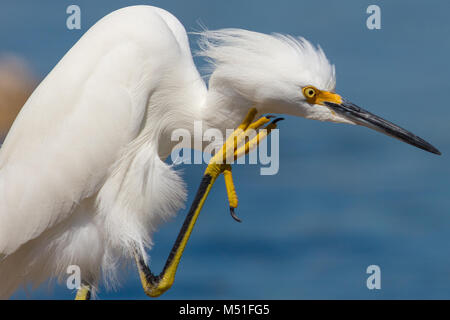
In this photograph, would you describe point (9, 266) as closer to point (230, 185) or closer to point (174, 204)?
point (174, 204)

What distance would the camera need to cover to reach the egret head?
12.5ft

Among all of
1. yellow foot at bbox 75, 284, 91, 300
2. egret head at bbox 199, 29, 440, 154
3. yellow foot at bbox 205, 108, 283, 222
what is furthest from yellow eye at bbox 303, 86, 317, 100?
yellow foot at bbox 75, 284, 91, 300

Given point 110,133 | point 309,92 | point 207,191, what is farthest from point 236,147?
point 110,133

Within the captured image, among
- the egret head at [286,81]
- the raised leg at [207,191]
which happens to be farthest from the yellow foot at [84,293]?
the egret head at [286,81]

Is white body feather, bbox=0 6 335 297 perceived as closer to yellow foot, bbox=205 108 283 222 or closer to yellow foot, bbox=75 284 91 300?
yellow foot, bbox=205 108 283 222

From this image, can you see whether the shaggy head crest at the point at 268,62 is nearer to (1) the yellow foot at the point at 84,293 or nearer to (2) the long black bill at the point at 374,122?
(2) the long black bill at the point at 374,122

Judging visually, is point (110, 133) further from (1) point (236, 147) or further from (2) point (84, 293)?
(2) point (84, 293)

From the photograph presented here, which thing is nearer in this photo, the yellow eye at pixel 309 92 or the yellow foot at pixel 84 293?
the yellow eye at pixel 309 92

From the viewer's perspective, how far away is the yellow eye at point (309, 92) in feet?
12.5

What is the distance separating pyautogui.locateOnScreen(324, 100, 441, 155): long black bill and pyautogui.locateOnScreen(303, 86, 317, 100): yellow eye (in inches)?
3.6

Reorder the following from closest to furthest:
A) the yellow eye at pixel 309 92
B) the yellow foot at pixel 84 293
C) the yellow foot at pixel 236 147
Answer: the yellow eye at pixel 309 92 < the yellow foot at pixel 236 147 < the yellow foot at pixel 84 293

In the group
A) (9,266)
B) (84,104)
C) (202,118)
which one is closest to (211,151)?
(202,118)

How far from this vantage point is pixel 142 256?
4199mm

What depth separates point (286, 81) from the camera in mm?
3791
